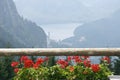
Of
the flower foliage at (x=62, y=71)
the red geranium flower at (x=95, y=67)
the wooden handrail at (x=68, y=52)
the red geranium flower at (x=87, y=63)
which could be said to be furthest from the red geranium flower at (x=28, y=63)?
the wooden handrail at (x=68, y=52)

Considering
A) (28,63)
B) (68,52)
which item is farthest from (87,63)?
(68,52)

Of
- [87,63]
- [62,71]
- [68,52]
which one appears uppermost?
[68,52]

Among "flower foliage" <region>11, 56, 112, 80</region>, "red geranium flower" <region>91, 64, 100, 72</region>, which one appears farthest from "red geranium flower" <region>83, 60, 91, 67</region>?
"red geranium flower" <region>91, 64, 100, 72</region>

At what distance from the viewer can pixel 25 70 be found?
19.5 feet

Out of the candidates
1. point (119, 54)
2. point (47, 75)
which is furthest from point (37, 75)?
point (119, 54)

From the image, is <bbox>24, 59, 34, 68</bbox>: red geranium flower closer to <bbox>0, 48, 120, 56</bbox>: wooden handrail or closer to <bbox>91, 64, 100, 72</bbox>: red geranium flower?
<bbox>91, 64, 100, 72</bbox>: red geranium flower

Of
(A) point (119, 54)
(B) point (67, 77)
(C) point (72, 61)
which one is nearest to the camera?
(A) point (119, 54)

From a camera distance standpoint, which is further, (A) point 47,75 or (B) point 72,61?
(B) point 72,61

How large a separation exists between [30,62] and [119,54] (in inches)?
74.5

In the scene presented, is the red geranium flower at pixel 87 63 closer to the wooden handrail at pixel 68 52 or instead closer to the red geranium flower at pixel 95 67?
the red geranium flower at pixel 95 67

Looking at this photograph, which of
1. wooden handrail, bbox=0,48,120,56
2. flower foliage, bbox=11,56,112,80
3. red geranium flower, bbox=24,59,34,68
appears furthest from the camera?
red geranium flower, bbox=24,59,34,68

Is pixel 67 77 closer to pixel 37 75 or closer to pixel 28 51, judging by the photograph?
pixel 37 75

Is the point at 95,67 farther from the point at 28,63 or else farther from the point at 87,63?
the point at 28,63

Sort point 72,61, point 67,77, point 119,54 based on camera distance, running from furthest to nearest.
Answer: point 72,61 < point 67,77 < point 119,54
